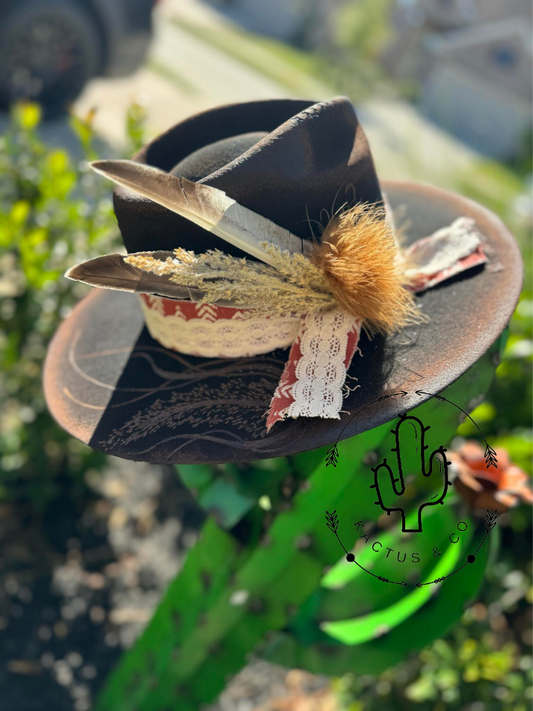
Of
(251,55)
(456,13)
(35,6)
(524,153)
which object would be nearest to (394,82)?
(456,13)

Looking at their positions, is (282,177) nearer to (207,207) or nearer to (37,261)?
(207,207)

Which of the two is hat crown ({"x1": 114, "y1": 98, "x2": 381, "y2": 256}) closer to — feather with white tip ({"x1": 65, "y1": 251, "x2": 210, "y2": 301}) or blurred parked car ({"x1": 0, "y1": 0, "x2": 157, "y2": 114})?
feather with white tip ({"x1": 65, "y1": 251, "x2": 210, "y2": 301})

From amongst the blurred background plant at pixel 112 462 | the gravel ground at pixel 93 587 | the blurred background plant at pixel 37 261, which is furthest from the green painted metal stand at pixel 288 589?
the blurred background plant at pixel 37 261

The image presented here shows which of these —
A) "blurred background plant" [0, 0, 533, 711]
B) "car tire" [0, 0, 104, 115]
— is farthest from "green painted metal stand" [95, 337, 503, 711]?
"car tire" [0, 0, 104, 115]

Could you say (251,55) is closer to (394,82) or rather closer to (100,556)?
(394,82)

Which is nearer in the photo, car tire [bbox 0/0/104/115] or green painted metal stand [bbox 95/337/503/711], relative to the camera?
green painted metal stand [bbox 95/337/503/711]
